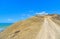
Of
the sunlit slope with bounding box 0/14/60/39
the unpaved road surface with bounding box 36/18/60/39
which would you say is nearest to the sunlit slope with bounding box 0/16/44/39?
the sunlit slope with bounding box 0/14/60/39

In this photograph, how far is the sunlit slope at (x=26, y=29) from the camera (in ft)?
37.9

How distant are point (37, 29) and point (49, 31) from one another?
2.85ft

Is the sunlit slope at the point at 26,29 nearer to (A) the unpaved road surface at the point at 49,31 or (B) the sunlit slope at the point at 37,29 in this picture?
(B) the sunlit slope at the point at 37,29

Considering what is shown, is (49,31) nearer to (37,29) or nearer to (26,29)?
(37,29)

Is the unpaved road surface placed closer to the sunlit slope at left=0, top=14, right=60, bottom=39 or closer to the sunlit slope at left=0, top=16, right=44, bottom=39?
the sunlit slope at left=0, top=14, right=60, bottom=39

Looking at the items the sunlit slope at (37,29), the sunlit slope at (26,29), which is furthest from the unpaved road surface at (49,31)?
the sunlit slope at (26,29)

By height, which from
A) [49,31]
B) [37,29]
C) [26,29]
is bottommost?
[49,31]

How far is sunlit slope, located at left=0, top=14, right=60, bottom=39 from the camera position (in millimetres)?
11422

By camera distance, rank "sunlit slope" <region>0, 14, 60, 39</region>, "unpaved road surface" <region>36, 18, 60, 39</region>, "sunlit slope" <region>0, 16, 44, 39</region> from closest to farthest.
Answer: "unpaved road surface" <region>36, 18, 60, 39</region> → "sunlit slope" <region>0, 14, 60, 39</region> → "sunlit slope" <region>0, 16, 44, 39</region>

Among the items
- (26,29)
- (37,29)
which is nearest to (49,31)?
(37,29)

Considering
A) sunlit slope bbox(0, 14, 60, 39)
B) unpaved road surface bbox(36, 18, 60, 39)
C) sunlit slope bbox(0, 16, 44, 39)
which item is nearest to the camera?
unpaved road surface bbox(36, 18, 60, 39)

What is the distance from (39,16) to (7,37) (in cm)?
368

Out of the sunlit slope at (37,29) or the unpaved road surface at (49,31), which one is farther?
the sunlit slope at (37,29)

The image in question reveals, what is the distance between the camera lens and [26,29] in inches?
480
